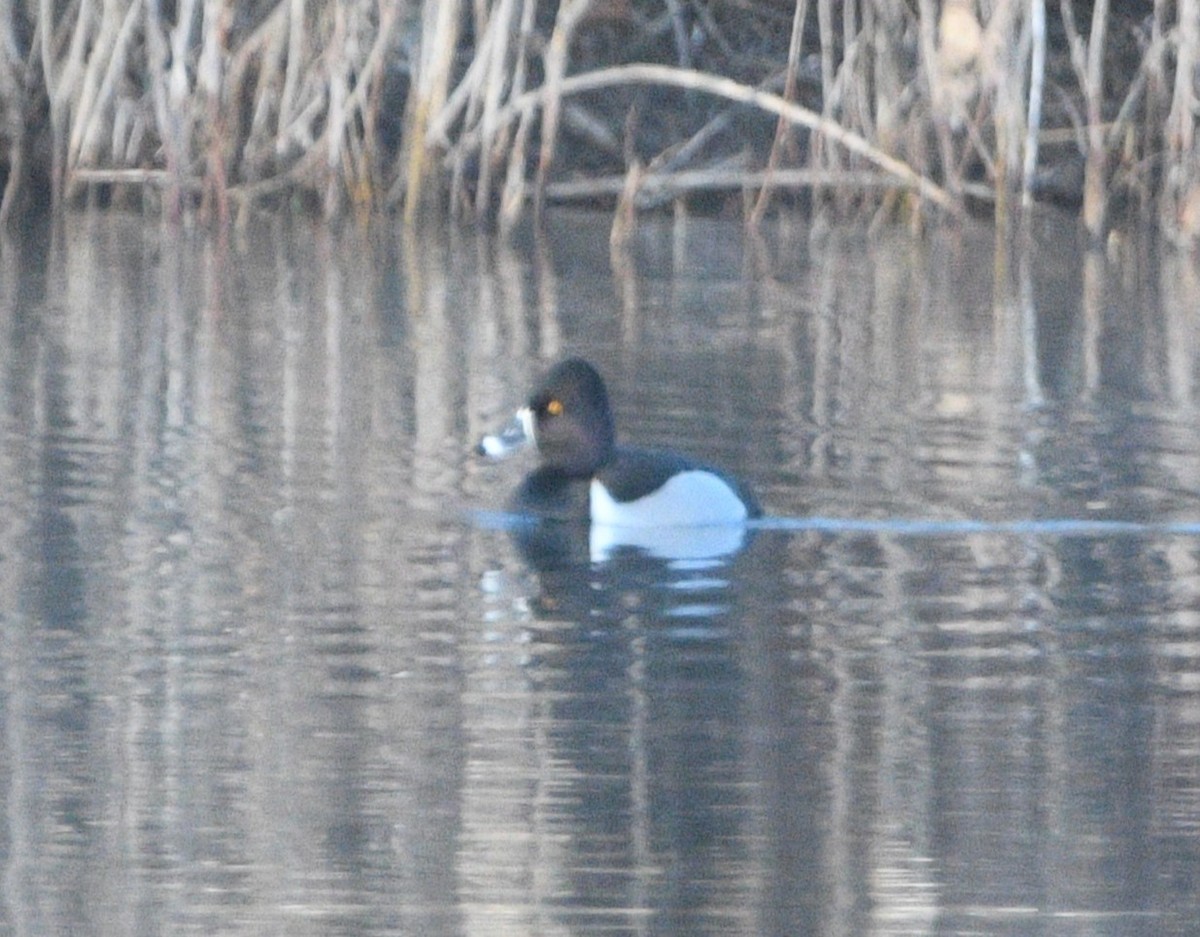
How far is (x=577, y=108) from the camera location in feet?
60.6

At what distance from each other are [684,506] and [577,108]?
11.1 metres

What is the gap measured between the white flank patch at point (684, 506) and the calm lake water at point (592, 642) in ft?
0.38

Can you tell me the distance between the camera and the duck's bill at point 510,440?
8195 millimetres

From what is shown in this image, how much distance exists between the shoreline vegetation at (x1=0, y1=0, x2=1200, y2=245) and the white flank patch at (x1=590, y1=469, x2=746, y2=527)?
7988 mm

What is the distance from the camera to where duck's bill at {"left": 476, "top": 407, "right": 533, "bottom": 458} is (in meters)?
8.20

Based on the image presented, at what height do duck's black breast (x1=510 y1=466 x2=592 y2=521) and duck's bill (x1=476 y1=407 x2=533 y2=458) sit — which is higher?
duck's bill (x1=476 y1=407 x2=533 y2=458)

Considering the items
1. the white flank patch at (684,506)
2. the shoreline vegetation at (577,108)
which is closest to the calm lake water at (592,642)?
the white flank patch at (684,506)

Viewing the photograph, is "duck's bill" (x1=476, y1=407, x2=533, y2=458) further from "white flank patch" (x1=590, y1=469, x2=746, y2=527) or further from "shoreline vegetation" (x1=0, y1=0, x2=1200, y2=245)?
"shoreline vegetation" (x1=0, y1=0, x2=1200, y2=245)

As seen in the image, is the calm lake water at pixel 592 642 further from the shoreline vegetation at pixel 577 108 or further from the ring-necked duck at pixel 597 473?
the shoreline vegetation at pixel 577 108

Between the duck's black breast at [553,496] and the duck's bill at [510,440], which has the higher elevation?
the duck's bill at [510,440]

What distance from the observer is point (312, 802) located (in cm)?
491

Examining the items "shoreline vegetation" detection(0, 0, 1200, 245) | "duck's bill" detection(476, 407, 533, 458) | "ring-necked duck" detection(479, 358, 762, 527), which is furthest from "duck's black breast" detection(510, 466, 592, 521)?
"shoreline vegetation" detection(0, 0, 1200, 245)

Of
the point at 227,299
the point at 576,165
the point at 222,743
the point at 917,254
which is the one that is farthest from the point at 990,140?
the point at 222,743

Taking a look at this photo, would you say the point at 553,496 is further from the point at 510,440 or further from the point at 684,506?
the point at 684,506
